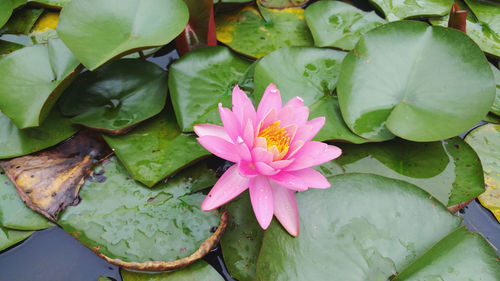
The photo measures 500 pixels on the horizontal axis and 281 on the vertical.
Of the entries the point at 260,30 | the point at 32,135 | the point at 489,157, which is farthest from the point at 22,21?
the point at 489,157

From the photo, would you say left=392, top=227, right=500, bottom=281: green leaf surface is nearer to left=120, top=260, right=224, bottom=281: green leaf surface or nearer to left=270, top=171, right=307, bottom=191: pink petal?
left=270, top=171, right=307, bottom=191: pink petal

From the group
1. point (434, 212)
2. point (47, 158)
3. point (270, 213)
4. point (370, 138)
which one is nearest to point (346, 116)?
point (370, 138)

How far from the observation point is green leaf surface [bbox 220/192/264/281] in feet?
4.49

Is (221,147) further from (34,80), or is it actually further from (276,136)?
(34,80)

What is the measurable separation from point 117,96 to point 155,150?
0.43 metres

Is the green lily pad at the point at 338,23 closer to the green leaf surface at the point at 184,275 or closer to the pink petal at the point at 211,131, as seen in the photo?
the pink petal at the point at 211,131

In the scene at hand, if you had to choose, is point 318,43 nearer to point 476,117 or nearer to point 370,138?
point 370,138

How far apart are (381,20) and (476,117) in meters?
1.01

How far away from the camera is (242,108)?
4.23ft

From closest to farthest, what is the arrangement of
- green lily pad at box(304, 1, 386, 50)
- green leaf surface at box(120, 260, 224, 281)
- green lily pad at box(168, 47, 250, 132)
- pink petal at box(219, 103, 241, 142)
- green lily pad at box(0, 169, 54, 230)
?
1. pink petal at box(219, 103, 241, 142)
2. green leaf surface at box(120, 260, 224, 281)
3. green lily pad at box(0, 169, 54, 230)
4. green lily pad at box(168, 47, 250, 132)
5. green lily pad at box(304, 1, 386, 50)

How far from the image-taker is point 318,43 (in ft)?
6.81

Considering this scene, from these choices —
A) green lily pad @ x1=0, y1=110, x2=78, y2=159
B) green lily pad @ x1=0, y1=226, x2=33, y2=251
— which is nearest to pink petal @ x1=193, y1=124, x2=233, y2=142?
green lily pad @ x1=0, y1=110, x2=78, y2=159

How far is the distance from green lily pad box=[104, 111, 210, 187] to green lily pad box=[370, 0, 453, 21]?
5.42 ft

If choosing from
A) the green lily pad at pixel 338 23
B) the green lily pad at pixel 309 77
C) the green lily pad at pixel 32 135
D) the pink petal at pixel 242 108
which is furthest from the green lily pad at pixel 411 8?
the green lily pad at pixel 32 135
